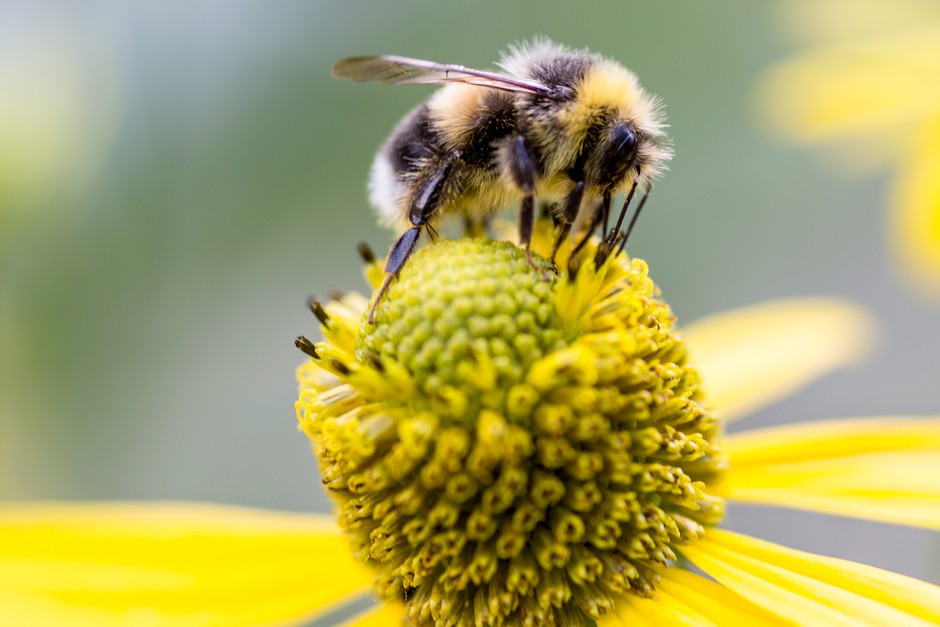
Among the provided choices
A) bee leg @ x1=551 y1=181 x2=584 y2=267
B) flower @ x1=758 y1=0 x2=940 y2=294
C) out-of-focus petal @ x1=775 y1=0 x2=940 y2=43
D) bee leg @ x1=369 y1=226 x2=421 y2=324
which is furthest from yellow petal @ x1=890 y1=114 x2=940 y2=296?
bee leg @ x1=369 y1=226 x2=421 y2=324

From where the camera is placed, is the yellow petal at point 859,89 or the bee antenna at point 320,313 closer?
the bee antenna at point 320,313

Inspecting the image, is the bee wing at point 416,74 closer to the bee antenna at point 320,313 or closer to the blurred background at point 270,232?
the bee antenna at point 320,313

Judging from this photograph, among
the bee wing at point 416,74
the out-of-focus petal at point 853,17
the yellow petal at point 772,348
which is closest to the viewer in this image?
the bee wing at point 416,74

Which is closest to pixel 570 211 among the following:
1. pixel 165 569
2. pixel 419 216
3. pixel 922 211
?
pixel 419 216

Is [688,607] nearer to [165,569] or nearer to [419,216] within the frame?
[419,216]

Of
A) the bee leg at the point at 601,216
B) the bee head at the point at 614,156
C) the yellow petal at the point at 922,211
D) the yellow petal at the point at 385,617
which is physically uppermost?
the yellow petal at the point at 922,211

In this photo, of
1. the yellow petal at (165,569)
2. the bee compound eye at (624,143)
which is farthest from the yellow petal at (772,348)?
the yellow petal at (165,569)

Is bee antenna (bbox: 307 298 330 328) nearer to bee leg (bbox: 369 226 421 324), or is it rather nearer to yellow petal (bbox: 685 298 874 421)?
bee leg (bbox: 369 226 421 324)

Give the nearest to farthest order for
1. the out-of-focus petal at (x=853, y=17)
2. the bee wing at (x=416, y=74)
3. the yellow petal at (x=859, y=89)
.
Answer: the bee wing at (x=416, y=74)
the yellow petal at (x=859, y=89)
the out-of-focus petal at (x=853, y=17)

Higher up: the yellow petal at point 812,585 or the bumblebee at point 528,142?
the bumblebee at point 528,142
